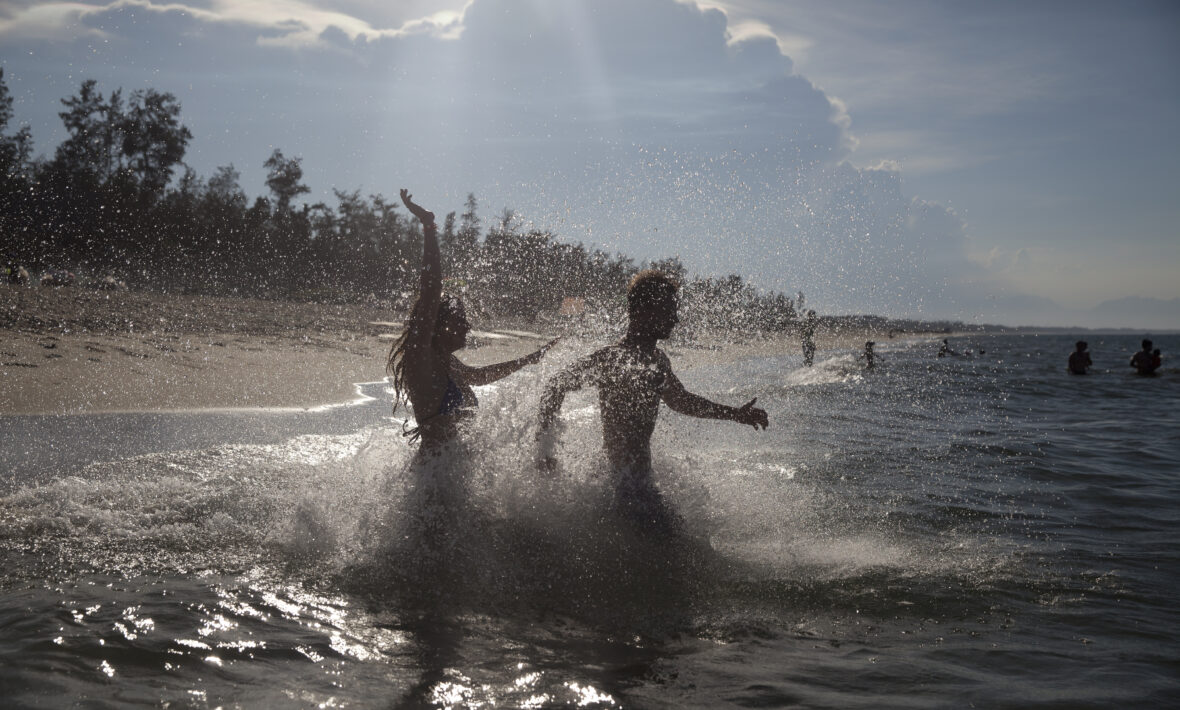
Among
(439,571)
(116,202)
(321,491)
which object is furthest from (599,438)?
(116,202)

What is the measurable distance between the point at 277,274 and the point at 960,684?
43.1m

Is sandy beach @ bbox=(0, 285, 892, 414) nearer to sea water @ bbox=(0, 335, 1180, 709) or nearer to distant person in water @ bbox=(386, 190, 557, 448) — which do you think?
sea water @ bbox=(0, 335, 1180, 709)

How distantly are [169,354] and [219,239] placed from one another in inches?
1345

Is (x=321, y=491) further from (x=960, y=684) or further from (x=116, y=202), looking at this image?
(x=116, y=202)

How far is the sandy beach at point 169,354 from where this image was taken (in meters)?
9.38

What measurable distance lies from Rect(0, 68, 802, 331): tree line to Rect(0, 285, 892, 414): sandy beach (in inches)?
265

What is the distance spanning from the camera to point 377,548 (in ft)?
13.6

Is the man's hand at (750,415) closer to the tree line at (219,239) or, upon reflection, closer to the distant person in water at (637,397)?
the distant person in water at (637,397)

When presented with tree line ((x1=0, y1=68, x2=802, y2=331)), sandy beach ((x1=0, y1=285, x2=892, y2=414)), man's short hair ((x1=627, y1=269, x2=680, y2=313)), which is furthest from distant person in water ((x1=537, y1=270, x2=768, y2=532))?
tree line ((x1=0, y1=68, x2=802, y2=331))

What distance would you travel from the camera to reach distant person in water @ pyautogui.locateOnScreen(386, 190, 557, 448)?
3.94 metres

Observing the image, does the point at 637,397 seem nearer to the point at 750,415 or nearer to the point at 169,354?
the point at 750,415

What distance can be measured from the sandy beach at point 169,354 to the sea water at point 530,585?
2.58 meters

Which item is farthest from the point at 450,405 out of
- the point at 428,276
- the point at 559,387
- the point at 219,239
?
the point at 219,239

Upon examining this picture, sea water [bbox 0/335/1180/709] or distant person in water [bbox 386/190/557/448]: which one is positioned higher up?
distant person in water [bbox 386/190/557/448]
